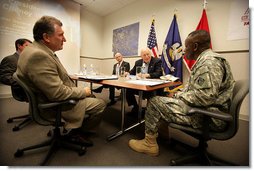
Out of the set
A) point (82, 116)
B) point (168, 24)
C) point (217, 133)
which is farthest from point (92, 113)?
point (168, 24)

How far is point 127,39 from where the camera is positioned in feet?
12.5

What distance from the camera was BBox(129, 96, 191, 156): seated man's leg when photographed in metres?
0.97

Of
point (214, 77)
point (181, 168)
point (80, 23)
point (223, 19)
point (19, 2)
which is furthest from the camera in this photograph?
point (80, 23)

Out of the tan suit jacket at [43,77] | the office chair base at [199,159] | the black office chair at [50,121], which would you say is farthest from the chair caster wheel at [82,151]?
the office chair base at [199,159]

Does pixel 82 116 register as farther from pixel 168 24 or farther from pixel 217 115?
pixel 168 24

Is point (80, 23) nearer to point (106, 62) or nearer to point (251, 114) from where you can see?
point (106, 62)

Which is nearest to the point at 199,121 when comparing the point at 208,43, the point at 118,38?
the point at 208,43

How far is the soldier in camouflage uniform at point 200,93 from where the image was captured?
0.85 metres

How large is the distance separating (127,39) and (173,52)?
165 centimetres

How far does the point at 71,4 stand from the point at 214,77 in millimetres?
4180

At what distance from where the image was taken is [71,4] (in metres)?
3.57

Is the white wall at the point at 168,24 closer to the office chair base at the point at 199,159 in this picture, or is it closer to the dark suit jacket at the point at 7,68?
the office chair base at the point at 199,159

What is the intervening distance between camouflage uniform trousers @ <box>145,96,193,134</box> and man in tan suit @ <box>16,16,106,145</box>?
→ 1.59 feet

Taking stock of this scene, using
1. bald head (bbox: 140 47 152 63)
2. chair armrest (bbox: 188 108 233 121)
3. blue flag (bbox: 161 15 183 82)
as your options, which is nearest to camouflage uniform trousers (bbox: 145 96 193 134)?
chair armrest (bbox: 188 108 233 121)
